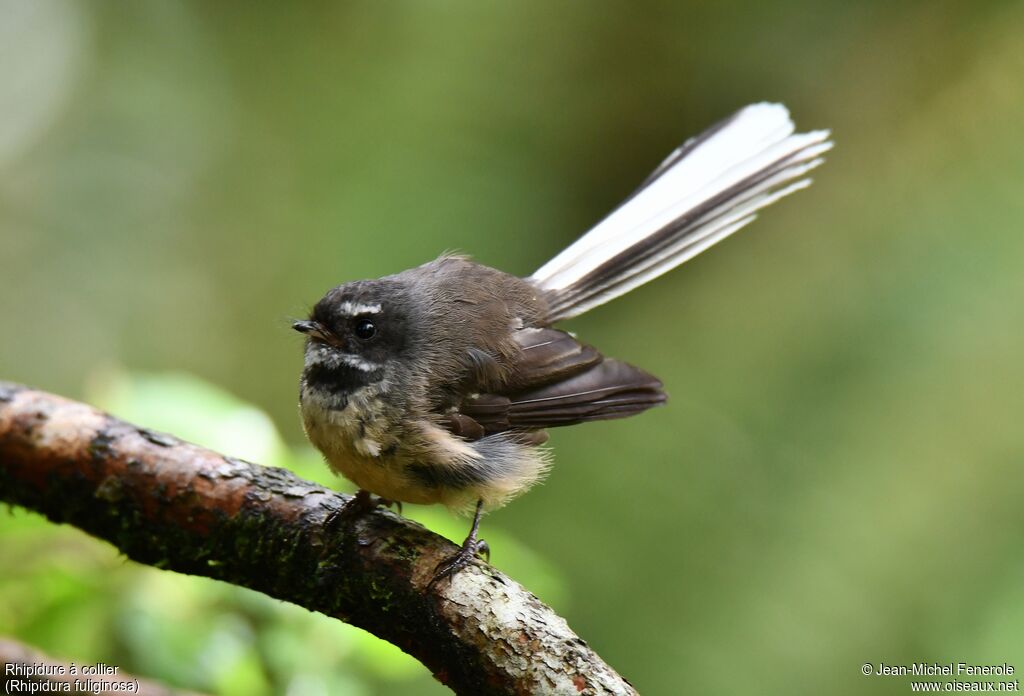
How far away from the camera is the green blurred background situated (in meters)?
5.18

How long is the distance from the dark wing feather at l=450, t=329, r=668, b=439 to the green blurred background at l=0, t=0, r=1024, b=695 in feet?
2.31

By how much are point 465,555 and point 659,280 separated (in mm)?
3725

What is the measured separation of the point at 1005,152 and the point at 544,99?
9.77ft

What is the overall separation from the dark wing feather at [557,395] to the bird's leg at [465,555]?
408 millimetres

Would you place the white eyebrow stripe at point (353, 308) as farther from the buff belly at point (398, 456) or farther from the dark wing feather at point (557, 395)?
the dark wing feather at point (557, 395)

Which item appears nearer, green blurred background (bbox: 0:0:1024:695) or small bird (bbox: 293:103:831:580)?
small bird (bbox: 293:103:831:580)

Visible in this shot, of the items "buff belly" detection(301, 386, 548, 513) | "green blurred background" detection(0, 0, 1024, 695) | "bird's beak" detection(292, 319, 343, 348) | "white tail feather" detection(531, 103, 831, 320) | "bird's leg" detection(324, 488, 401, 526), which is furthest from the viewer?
"green blurred background" detection(0, 0, 1024, 695)

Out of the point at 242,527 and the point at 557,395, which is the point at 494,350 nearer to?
the point at 557,395

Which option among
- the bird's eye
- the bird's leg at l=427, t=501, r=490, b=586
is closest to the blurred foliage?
the bird's leg at l=427, t=501, r=490, b=586

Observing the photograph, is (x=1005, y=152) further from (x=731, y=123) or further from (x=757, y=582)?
(x=757, y=582)

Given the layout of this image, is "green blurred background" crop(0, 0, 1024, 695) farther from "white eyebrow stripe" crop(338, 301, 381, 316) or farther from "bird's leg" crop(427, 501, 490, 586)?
"bird's leg" crop(427, 501, 490, 586)

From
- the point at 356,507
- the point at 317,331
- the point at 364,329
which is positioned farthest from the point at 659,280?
the point at 356,507

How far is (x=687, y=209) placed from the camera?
3.99m

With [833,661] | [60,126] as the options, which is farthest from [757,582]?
[60,126]
